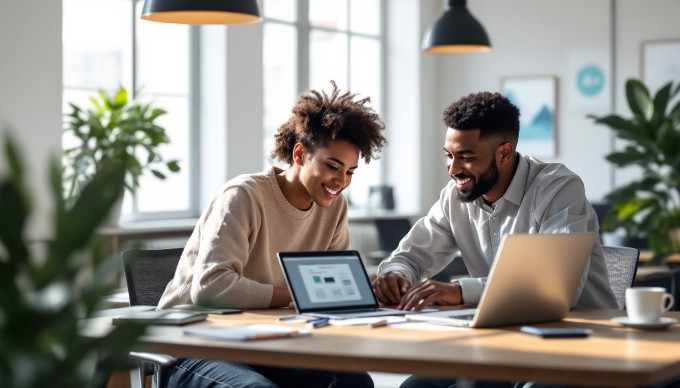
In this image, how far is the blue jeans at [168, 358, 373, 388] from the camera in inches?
96.8

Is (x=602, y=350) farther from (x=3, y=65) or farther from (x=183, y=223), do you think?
(x=183, y=223)

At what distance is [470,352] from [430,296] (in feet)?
2.49

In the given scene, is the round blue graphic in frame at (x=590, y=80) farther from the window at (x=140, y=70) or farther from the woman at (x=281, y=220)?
the woman at (x=281, y=220)

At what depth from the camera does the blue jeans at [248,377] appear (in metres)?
2.46

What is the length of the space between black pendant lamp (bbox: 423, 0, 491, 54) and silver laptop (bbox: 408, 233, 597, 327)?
12.3ft

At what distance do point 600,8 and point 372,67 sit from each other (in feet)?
7.00

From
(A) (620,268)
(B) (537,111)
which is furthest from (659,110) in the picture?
(B) (537,111)

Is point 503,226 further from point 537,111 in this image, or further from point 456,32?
point 537,111

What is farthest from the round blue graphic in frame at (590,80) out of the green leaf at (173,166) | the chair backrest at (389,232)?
the green leaf at (173,166)

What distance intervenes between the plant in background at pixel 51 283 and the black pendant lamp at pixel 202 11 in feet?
7.42

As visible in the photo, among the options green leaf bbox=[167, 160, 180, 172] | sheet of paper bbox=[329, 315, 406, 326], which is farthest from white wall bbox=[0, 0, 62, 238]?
sheet of paper bbox=[329, 315, 406, 326]

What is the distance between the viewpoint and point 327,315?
249 centimetres

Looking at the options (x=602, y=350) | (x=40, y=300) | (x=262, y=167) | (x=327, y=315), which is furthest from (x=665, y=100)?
(x=262, y=167)

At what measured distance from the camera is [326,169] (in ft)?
9.59
